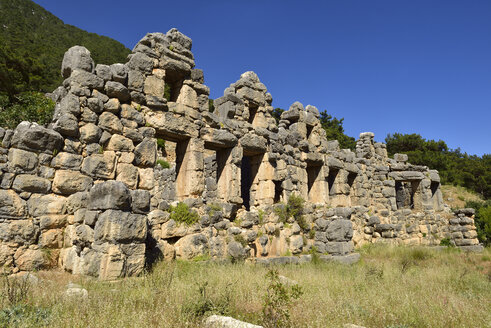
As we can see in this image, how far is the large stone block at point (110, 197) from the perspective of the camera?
5.46m

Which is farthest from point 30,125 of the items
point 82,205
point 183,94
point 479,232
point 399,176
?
point 479,232

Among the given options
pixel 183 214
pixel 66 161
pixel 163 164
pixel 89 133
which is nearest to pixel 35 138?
pixel 66 161

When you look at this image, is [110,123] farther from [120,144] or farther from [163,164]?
[163,164]

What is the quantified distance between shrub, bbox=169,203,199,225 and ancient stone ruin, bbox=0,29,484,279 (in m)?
0.09

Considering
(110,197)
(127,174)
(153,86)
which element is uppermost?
(153,86)

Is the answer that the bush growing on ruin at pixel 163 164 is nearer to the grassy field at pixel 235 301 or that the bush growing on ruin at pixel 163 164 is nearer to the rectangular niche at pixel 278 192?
the rectangular niche at pixel 278 192

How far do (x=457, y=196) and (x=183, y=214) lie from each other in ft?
88.5

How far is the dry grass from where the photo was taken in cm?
2598

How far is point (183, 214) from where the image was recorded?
7898 millimetres

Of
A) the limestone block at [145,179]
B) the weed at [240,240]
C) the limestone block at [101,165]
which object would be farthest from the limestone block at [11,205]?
the weed at [240,240]

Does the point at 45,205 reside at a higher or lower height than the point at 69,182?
lower

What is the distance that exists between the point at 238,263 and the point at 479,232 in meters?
15.1

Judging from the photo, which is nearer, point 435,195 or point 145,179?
point 145,179

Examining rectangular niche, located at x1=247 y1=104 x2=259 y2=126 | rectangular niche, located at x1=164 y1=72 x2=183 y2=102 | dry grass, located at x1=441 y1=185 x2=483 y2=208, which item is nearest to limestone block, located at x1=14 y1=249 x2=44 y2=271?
rectangular niche, located at x1=164 y1=72 x2=183 y2=102
